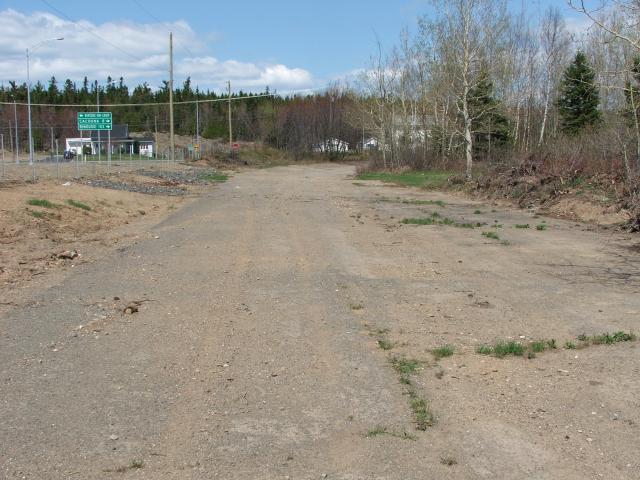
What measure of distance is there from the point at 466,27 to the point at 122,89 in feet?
412

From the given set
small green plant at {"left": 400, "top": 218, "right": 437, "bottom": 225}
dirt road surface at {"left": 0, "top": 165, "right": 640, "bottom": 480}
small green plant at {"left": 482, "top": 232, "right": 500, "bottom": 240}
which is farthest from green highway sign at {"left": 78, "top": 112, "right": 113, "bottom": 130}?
dirt road surface at {"left": 0, "top": 165, "right": 640, "bottom": 480}

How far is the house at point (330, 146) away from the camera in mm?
108938

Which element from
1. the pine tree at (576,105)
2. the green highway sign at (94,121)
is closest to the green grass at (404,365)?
the pine tree at (576,105)

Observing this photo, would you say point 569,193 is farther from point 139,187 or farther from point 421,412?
point 139,187

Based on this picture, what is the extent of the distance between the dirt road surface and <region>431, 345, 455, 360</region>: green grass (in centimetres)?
7

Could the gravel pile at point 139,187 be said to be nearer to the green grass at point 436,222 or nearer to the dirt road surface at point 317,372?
the green grass at point 436,222

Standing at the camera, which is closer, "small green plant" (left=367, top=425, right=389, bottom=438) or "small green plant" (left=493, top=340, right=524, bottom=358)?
"small green plant" (left=367, top=425, right=389, bottom=438)

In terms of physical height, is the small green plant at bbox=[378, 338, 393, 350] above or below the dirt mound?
below

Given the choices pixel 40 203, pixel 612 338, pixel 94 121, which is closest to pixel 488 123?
pixel 94 121

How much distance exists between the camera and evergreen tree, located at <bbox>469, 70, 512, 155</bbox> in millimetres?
44125

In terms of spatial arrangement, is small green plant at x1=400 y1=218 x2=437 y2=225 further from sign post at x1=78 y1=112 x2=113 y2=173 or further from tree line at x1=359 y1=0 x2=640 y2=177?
sign post at x1=78 y1=112 x2=113 y2=173

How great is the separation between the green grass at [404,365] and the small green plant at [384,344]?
335mm

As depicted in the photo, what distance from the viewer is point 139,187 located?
104ft

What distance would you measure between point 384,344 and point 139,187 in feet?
88.9
